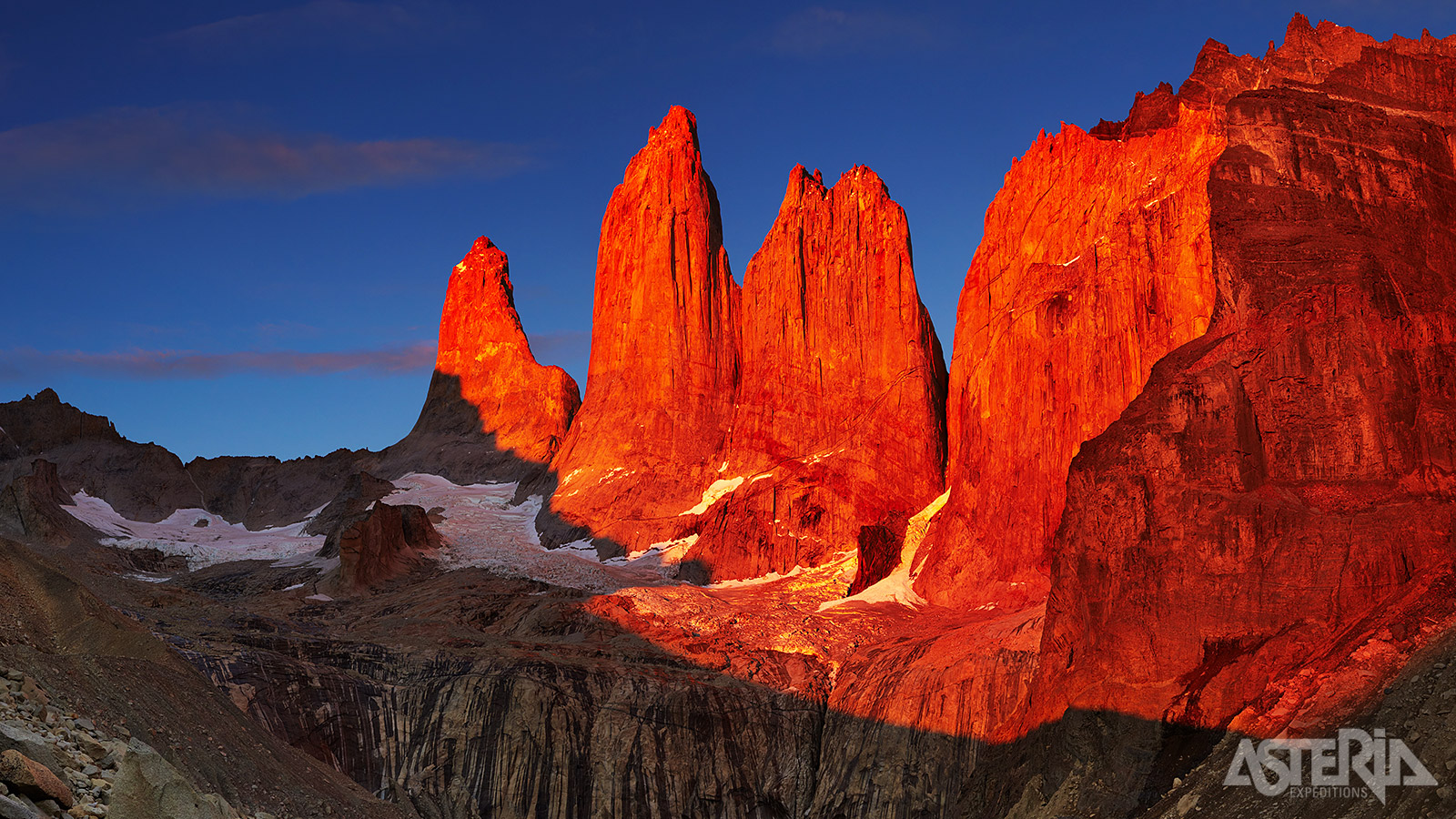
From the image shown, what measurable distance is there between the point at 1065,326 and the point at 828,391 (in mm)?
27276

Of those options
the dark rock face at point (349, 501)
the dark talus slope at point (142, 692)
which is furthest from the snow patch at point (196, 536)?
the dark talus slope at point (142, 692)

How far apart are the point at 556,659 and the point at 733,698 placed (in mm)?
8272

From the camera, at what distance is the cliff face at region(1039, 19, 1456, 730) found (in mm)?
41250

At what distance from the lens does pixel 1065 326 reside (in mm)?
68625

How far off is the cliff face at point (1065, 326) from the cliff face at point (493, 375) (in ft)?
175

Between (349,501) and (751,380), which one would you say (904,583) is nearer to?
(751,380)

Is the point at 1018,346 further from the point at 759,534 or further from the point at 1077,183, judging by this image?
the point at 759,534

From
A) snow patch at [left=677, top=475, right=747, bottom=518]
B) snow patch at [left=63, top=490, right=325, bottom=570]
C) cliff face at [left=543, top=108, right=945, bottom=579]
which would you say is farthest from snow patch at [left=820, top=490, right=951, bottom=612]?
snow patch at [left=63, top=490, right=325, bottom=570]

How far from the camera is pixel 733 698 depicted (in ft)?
206

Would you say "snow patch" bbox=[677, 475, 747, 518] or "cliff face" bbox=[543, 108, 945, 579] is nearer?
"cliff face" bbox=[543, 108, 945, 579]

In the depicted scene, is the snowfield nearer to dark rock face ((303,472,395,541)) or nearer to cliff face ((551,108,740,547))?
dark rock face ((303,472,395,541))

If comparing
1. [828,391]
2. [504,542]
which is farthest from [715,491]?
[504,542]

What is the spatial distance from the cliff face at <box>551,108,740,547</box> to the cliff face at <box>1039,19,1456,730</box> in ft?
164

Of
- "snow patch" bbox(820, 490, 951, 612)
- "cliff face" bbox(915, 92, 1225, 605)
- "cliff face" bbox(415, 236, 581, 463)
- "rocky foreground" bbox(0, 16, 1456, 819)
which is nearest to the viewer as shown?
"rocky foreground" bbox(0, 16, 1456, 819)
